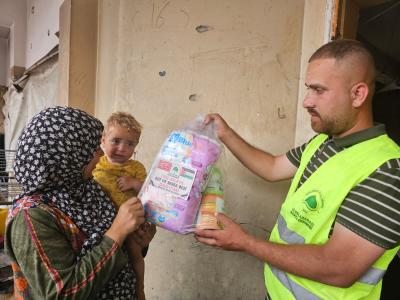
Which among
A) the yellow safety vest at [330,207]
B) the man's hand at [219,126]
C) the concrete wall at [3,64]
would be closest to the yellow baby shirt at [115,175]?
the man's hand at [219,126]

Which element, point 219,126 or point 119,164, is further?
point 119,164

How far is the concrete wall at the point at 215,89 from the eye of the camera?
162 cm

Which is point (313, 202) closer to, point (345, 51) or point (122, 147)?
point (345, 51)

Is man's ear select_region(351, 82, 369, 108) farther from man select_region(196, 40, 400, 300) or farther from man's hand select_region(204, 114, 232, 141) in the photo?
man's hand select_region(204, 114, 232, 141)

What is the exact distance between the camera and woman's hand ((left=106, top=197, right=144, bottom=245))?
1024mm

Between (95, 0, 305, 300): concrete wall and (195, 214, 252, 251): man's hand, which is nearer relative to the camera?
(195, 214, 252, 251): man's hand

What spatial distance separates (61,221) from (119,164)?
759 millimetres

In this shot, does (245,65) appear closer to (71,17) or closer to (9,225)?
(9,225)

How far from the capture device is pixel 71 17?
8.88 feet

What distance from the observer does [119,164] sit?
1728mm

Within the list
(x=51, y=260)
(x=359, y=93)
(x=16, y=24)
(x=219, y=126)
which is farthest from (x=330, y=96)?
(x=16, y=24)

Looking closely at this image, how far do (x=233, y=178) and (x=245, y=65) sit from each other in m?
0.64

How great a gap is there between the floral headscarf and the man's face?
78 cm

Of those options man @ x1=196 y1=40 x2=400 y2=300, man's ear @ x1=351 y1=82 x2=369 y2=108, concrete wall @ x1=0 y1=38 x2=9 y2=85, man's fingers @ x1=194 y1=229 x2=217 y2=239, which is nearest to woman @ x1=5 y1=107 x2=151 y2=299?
man's fingers @ x1=194 y1=229 x2=217 y2=239
